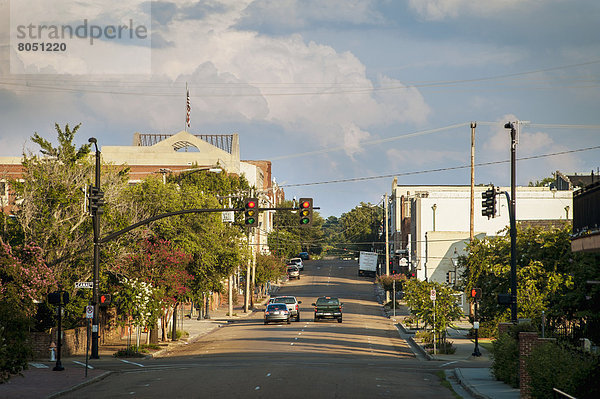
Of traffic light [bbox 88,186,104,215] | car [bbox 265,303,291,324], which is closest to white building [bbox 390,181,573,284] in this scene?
car [bbox 265,303,291,324]

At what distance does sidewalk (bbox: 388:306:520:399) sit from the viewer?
22992 mm

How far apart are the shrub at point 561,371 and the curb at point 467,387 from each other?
3.36m

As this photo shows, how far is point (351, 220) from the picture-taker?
163 m

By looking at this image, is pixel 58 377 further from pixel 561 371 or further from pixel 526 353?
pixel 561 371

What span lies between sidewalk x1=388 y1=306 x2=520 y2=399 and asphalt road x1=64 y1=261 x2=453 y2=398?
825 mm

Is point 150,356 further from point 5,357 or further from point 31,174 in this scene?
point 5,357

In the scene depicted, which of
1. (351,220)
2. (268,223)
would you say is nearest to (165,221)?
(268,223)

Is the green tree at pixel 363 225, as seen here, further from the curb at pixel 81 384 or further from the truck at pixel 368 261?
the curb at pixel 81 384

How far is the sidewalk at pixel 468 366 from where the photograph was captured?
905 inches

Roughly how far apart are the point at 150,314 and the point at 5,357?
65.4 feet

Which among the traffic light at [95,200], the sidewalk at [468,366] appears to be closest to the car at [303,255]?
the sidewalk at [468,366]

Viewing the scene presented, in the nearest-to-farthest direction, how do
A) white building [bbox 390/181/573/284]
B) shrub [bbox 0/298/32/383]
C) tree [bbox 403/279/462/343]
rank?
shrub [bbox 0/298/32/383], tree [bbox 403/279/462/343], white building [bbox 390/181/573/284]

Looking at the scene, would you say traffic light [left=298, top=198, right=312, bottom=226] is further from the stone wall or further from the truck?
the truck

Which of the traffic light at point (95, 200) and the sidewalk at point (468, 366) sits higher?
the traffic light at point (95, 200)
